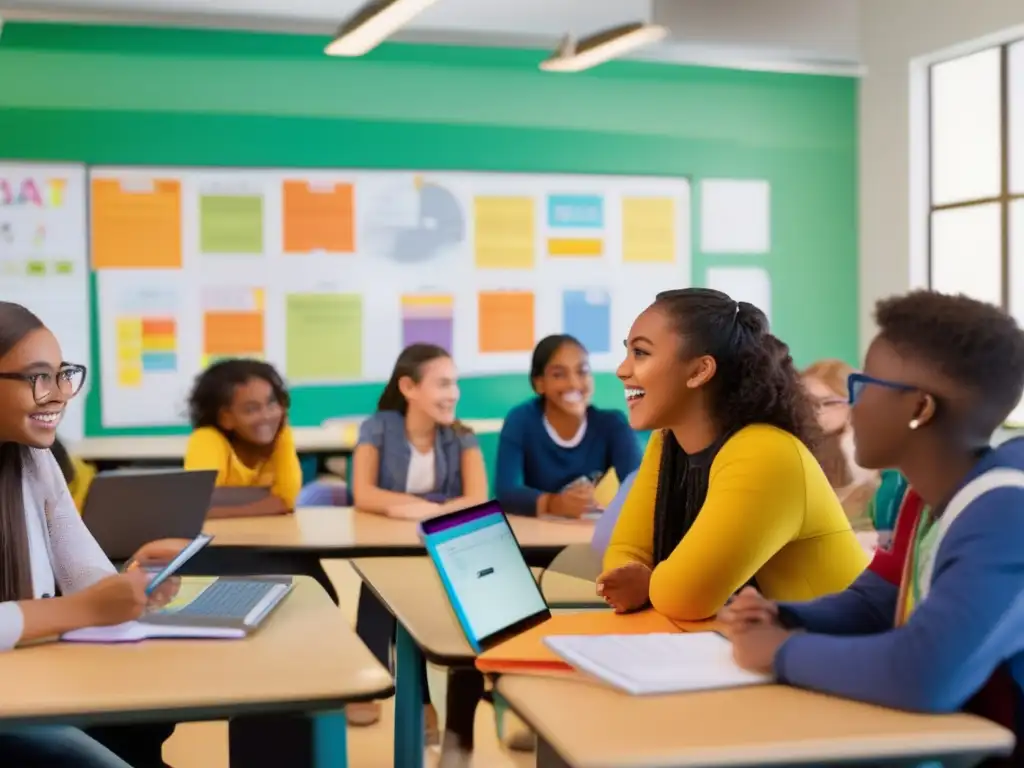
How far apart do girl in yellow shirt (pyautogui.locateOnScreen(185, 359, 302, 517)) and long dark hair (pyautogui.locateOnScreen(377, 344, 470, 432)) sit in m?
0.38

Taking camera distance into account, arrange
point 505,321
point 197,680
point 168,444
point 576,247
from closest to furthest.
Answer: point 197,680 → point 168,444 → point 505,321 → point 576,247

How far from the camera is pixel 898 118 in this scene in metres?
6.56

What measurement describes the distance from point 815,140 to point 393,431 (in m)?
3.86

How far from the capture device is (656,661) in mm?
1624

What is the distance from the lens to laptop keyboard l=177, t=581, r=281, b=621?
6.91ft

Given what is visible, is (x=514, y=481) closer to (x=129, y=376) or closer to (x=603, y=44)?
(x=603, y=44)

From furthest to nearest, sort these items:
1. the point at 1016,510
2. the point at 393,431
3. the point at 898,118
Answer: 1. the point at 898,118
2. the point at 393,431
3. the point at 1016,510

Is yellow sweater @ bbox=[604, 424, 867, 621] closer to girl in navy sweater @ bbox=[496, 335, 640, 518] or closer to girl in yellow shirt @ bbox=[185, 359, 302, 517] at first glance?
girl in navy sweater @ bbox=[496, 335, 640, 518]

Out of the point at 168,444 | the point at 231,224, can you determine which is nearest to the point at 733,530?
the point at 168,444

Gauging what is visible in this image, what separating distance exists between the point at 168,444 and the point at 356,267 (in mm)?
1353

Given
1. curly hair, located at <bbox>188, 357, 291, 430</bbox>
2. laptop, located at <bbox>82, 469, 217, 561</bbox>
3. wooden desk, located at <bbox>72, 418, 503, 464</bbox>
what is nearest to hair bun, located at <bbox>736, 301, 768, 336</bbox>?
laptop, located at <bbox>82, 469, 217, 561</bbox>

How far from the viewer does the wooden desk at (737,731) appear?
132 centimetres

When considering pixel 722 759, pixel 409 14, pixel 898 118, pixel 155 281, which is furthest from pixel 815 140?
pixel 722 759

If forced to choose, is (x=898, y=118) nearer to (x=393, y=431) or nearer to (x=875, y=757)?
(x=393, y=431)
